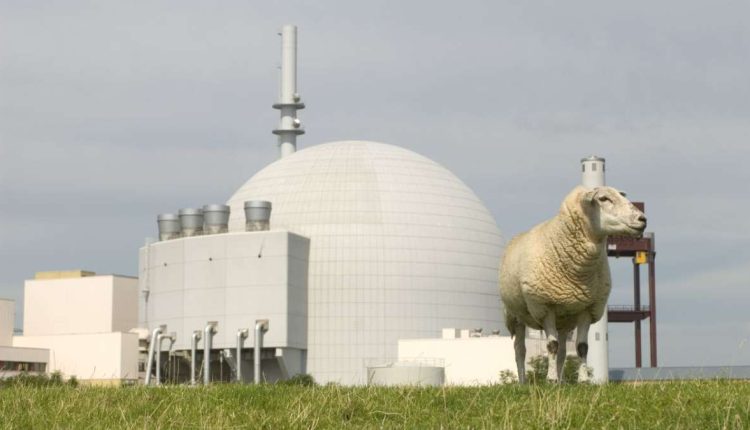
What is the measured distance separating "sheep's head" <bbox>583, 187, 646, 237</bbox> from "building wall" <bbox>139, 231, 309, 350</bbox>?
77441 millimetres

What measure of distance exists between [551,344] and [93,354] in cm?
9331

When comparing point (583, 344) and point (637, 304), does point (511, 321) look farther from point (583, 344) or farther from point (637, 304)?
point (637, 304)

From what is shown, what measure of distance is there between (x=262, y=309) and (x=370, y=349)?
989 cm

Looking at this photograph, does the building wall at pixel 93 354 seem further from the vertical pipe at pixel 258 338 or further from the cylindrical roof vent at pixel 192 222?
the vertical pipe at pixel 258 338

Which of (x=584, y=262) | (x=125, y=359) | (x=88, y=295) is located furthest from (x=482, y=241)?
(x=584, y=262)

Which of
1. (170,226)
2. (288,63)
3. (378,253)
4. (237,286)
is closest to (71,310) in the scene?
(170,226)

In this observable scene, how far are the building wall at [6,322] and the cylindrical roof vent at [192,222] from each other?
25297 millimetres

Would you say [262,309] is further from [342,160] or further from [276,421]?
[276,421]

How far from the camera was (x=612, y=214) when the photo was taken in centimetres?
1880

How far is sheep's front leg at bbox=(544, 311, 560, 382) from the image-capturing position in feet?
64.6

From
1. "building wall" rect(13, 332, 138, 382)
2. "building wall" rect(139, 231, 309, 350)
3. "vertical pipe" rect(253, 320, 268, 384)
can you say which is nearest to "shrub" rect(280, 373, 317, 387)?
"vertical pipe" rect(253, 320, 268, 384)

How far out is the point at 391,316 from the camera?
99.5 metres

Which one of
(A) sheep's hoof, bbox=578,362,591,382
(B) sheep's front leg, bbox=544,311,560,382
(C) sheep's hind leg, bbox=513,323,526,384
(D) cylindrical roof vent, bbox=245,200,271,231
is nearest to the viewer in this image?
(A) sheep's hoof, bbox=578,362,591,382

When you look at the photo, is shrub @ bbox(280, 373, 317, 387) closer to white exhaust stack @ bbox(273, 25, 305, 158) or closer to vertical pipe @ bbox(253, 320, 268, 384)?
vertical pipe @ bbox(253, 320, 268, 384)
